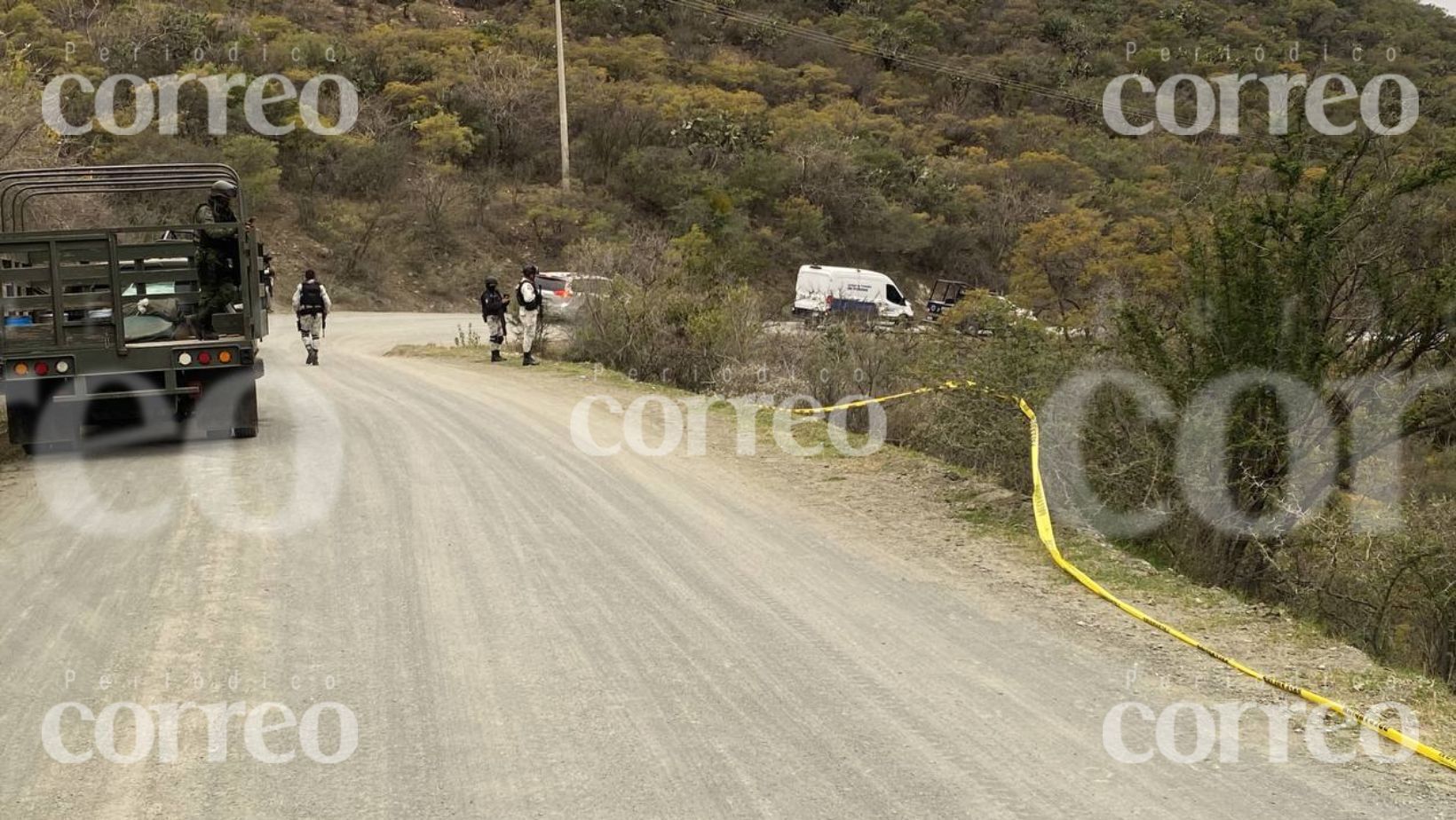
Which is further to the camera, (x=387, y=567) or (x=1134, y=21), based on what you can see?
(x=1134, y=21)

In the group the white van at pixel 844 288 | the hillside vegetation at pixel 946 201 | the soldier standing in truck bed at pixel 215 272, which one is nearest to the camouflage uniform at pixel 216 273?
the soldier standing in truck bed at pixel 215 272

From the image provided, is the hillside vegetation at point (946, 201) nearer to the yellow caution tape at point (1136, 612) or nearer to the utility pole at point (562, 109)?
the yellow caution tape at point (1136, 612)

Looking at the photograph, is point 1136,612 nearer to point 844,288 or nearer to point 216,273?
point 216,273

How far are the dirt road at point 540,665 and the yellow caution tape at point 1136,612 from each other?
0.39 meters

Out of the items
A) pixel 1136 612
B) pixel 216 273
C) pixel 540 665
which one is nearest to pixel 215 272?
pixel 216 273

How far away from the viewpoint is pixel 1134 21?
8688 centimetres

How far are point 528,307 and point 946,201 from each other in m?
35.8

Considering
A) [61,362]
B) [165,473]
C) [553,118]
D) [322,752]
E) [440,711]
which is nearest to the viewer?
[322,752]

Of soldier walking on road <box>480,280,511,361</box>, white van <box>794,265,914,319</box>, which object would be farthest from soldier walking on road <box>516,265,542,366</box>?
white van <box>794,265,914,319</box>

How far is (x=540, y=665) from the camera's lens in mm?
6059

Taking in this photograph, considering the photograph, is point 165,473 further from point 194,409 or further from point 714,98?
point 714,98

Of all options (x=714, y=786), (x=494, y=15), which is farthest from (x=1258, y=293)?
(x=494, y=15)

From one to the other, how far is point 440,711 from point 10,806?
1676 millimetres

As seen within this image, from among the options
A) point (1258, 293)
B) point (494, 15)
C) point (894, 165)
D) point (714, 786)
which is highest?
point (494, 15)
